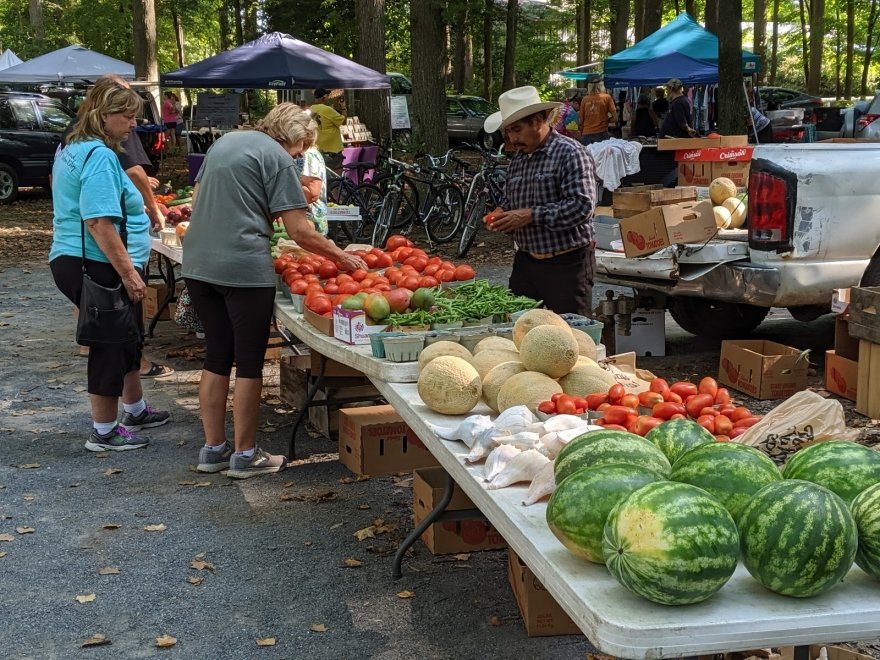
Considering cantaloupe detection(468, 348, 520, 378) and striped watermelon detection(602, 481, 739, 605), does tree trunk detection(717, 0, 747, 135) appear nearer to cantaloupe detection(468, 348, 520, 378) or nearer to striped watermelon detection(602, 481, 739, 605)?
cantaloupe detection(468, 348, 520, 378)

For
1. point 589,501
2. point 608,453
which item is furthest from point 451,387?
point 589,501

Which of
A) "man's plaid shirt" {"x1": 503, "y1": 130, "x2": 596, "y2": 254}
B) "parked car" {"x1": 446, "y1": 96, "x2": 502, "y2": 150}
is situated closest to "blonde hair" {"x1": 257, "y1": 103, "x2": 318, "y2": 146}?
"man's plaid shirt" {"x1": 503, "y1": 130, "x2": 596, "y2": 254}

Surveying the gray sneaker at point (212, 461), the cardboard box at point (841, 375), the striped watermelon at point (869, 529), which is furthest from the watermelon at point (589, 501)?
the cardboard box at point (841, 375)

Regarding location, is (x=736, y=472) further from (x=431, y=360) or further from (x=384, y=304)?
(x=384, y=304)

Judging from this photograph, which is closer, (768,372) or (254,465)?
(254,465)

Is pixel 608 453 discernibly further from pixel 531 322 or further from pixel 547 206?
pixel 547 206

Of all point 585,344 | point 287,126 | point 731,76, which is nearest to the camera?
point 585,344

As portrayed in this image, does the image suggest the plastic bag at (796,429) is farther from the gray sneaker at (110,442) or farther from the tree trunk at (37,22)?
the tree trunk at (37,22)

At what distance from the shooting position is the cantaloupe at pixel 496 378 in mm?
4148

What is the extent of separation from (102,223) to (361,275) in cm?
151

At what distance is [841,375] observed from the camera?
748 centimetres

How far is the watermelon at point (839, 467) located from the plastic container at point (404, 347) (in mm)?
2129

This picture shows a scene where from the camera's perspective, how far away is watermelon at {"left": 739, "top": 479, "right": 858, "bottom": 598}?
7.90ft

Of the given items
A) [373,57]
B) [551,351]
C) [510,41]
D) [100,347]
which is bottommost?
[100,347]
